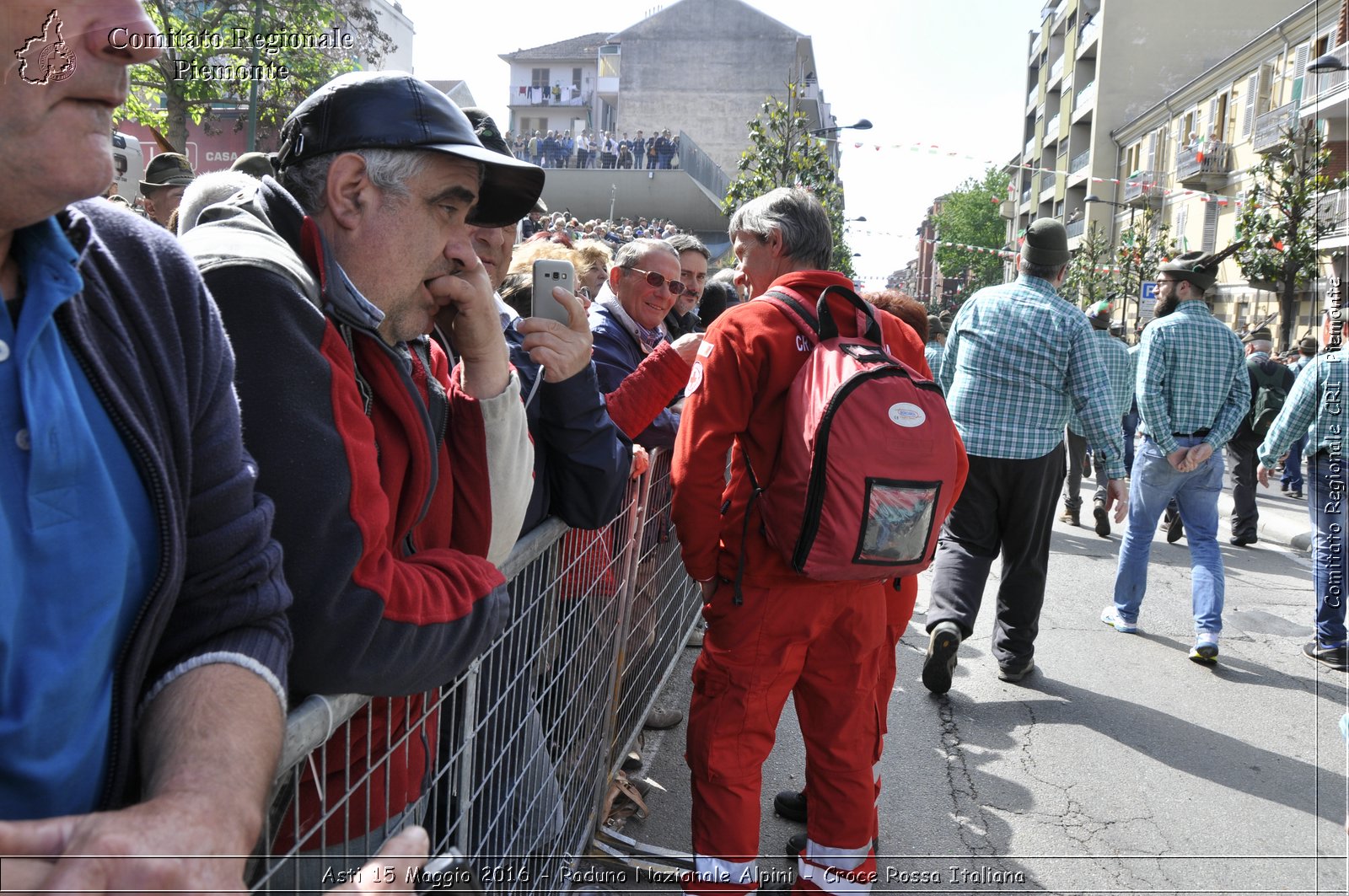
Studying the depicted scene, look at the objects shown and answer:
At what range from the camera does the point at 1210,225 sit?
3822 cm

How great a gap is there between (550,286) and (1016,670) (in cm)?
378

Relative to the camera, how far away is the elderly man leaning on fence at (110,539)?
98 cm

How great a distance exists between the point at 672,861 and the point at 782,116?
11.7 m

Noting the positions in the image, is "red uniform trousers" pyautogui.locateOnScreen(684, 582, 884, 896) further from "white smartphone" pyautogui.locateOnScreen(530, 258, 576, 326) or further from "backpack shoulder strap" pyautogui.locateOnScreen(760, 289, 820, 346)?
"white smartphone" pyautogui.locateOnScreen(530, 258, 576, 326)

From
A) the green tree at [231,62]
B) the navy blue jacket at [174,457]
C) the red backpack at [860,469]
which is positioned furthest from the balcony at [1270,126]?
the navy blue jacket at [174,457]

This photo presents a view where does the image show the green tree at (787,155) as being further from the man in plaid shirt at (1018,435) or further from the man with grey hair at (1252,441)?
the man in plaid shirt at (1018,435)

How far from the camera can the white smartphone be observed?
2.57m

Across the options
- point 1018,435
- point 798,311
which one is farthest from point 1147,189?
point 798,311

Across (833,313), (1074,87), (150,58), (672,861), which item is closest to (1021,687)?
(672,861)

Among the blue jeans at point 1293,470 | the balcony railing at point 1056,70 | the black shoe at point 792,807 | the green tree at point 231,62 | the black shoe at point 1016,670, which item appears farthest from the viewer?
the balcony railing at point 1056,70

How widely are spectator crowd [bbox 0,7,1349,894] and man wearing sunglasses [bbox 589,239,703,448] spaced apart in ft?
2.50

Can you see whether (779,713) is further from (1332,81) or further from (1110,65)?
(1110,65)

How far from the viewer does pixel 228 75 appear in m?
14.6

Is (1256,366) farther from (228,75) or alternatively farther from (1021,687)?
(228,75)
